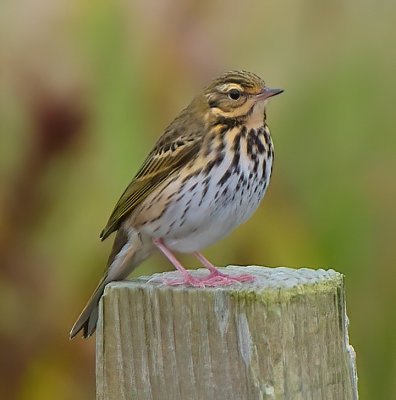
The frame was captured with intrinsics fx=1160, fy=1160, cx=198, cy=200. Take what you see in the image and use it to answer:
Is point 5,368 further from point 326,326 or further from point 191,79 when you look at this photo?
point 326,326

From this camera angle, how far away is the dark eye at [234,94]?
14.5 ft

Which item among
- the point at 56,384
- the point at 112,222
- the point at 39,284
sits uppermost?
the point at 112,222

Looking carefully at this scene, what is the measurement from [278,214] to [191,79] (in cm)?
86

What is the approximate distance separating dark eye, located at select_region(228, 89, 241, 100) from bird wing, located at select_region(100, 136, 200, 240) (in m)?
0.23

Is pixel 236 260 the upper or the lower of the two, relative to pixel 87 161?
lower

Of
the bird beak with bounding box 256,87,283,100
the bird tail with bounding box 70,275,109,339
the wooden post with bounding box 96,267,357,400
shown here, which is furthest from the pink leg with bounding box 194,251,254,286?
the bird beak with bounding box 256,87,283,100

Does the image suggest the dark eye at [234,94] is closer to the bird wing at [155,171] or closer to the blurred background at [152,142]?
the bird wing at [155,171]

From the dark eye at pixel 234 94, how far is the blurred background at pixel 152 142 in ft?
4.25

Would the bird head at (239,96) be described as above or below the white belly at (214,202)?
above

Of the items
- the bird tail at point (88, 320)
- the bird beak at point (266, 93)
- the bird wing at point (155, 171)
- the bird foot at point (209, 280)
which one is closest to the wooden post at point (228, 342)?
the bird foot at point (209, 280)

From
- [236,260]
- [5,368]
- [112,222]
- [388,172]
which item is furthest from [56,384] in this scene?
[388,172]

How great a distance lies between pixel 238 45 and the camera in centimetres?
623

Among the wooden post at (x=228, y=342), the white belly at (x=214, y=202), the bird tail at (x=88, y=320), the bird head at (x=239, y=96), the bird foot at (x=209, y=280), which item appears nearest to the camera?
the wooden post at (x=228, y=342)

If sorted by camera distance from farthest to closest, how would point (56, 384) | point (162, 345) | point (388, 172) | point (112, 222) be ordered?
point (388, 172) → point (56, 384) → point (112, 222) → point (162, 345)
